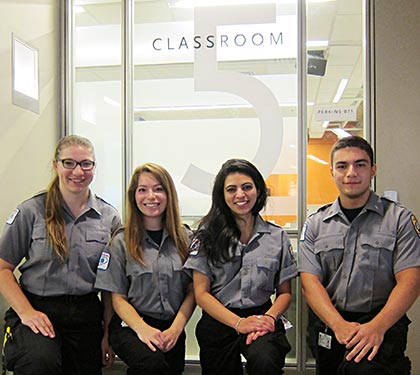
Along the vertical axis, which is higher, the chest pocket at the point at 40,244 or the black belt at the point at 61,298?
the chest pocket at the point at 40,244

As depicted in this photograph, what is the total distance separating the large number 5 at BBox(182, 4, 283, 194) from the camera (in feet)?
9.87

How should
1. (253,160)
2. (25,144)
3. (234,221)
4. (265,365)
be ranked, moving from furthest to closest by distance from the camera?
(253,160)
(25,144)
(234,221)
(265,365)

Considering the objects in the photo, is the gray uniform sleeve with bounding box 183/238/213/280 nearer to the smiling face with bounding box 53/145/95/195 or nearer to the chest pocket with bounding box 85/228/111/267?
the chest pocket with bounding box 85/228/111/267

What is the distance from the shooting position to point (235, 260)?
2275mm

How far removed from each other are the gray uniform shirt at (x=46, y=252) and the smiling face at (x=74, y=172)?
13 centimetres

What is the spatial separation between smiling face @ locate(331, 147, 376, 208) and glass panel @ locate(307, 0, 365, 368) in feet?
2.23

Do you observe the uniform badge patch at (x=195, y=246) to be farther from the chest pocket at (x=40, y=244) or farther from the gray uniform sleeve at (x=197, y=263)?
the chest pocket at (x=40, y=244)

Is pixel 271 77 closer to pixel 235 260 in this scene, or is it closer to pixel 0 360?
pixel 235 260

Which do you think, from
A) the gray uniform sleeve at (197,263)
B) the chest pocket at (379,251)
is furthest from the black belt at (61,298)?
the chest pocket at (379,251)

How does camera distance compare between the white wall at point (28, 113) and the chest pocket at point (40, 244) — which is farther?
the white wall at point (28, 113)

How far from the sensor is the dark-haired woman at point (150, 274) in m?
2.19

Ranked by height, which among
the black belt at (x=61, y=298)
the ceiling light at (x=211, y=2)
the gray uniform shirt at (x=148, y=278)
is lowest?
the black belt at (x=61, y=298)

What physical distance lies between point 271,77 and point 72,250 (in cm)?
166

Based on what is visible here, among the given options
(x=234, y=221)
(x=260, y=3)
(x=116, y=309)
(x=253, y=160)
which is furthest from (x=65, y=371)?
(x=260, y=3)
